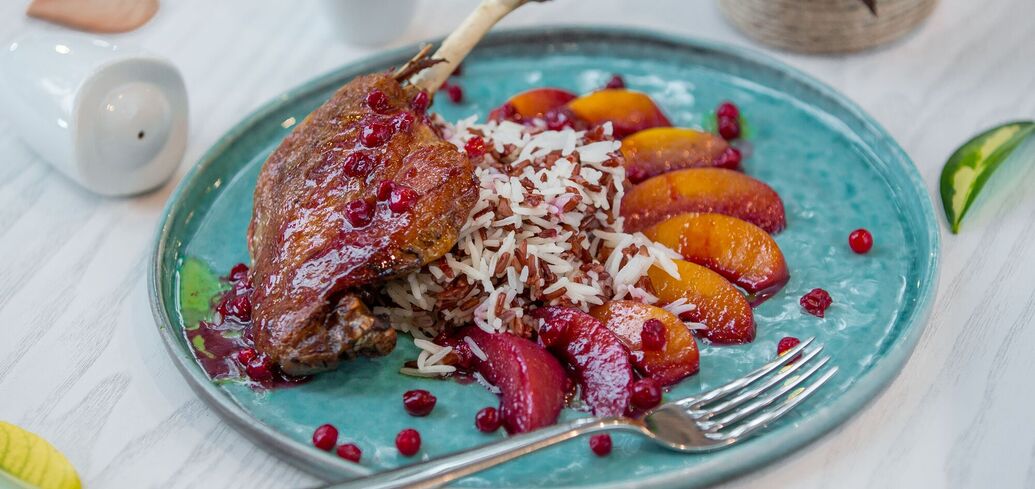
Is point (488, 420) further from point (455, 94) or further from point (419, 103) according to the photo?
point (455, 94)

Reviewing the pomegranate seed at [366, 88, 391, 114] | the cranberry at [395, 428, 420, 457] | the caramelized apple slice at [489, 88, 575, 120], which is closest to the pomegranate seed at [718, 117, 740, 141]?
the caramelized apple slice at [489, 88, 575, 120]

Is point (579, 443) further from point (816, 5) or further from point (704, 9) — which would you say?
point (704, 9)

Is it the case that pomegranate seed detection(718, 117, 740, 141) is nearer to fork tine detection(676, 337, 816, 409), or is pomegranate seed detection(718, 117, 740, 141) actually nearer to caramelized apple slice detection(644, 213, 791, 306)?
caramelized apple slice detection(644, 213, 791, 306)

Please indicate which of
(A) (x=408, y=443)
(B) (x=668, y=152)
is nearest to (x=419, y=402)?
(A) (x=408, y=443)

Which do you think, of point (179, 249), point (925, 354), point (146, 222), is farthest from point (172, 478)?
point (925, 354)

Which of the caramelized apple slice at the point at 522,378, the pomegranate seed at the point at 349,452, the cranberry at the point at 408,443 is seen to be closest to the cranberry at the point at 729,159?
the caramelized apple slice at the point at 522,378

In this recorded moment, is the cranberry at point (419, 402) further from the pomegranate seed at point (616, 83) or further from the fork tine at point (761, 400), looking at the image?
the pomegranate seed at point (616, 83)
